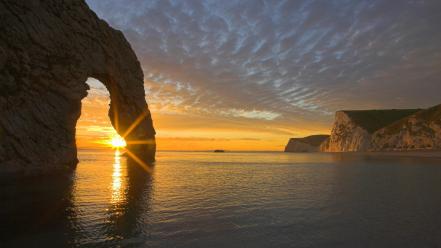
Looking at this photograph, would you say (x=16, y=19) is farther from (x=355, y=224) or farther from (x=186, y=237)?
(x=355, y=224)

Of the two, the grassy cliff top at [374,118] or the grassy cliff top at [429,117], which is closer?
the grassy cliff top at [429,117]

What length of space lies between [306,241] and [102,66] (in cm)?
4830

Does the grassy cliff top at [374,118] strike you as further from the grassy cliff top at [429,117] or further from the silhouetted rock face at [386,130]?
the grassy cliff top at [429,117]

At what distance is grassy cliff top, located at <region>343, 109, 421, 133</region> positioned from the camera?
582 feet

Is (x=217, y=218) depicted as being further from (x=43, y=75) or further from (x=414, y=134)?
(x=414, y=134)

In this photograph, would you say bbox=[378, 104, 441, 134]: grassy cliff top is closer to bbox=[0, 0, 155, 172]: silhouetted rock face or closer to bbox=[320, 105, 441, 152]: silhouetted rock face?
bbox=[320, 105, 441, 152]: silhouetted rock face

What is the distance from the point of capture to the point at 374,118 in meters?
187

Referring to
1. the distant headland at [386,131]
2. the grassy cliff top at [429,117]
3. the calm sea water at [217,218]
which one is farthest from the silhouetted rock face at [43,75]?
the grassy cliff top at [429,117]

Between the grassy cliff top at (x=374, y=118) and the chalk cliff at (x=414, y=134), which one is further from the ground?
the grassy cliff top at (x=374, y=118)

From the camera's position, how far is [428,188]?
28.4m

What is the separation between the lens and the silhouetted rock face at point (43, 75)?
105ft

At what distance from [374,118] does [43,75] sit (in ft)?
645

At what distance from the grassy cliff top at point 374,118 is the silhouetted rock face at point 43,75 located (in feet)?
562

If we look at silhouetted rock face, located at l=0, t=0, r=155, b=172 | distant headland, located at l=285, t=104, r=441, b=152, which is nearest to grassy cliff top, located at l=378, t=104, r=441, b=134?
distant headland, located at l=285, t=104, r=441, b=152
